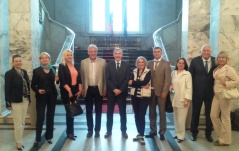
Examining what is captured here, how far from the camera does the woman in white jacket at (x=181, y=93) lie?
5359mm

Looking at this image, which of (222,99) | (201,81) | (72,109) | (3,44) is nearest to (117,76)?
(72,109)

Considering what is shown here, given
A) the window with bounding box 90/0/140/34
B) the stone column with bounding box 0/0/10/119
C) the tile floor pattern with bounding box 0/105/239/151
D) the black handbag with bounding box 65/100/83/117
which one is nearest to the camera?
the tile floor pattern with bounding box 0/105/239/151

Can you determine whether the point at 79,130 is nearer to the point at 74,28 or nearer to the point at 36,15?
the point at 36,15

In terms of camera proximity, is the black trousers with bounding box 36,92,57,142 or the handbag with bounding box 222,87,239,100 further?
the black trousers with bounding box 36,92,57,142

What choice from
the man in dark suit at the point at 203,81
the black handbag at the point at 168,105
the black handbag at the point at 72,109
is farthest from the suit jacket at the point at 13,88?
the man in dark suit at the point at 203,81

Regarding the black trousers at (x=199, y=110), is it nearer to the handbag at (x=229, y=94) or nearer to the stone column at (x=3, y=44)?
the handbag at (x=229, y=94)

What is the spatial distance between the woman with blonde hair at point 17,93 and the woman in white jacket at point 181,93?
106 inches

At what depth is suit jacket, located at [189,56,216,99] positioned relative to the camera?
547 centimetres

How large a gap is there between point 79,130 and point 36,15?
3025 millimetres

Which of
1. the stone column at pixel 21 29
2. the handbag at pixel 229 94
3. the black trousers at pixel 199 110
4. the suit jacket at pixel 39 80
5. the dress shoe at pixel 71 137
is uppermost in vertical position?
the stone column at pixel 21 29

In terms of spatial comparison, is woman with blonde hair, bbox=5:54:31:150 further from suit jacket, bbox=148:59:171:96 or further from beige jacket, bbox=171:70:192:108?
beige jacket, bbox=171:70:192:108

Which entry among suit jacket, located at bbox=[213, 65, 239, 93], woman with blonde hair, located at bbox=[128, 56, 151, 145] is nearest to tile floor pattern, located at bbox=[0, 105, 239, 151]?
woman with blonde hair, located at bbox=[128, 56, 151, 145]

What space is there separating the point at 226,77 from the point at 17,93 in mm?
3643

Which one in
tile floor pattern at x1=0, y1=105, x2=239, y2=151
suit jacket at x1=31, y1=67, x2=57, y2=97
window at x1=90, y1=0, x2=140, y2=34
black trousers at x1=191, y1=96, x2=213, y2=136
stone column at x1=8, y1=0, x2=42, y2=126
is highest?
window at x1=90, y1=0, x2=140, y2=34
